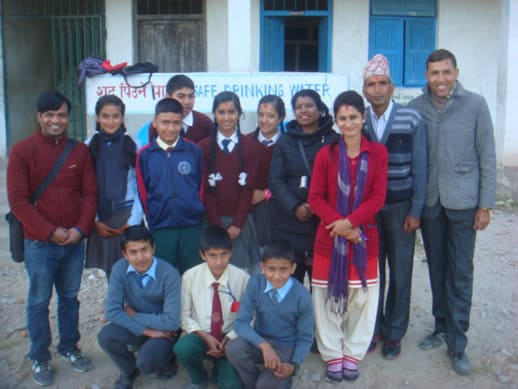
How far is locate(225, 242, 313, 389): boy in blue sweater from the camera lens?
3.00 m

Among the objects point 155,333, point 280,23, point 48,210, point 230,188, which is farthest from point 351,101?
point 280,23

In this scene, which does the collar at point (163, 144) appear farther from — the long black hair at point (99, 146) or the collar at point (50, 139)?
the collar at point (50, 139)

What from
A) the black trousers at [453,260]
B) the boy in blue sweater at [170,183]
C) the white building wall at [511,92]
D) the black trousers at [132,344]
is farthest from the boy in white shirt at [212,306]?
the white building wall at [511,92]

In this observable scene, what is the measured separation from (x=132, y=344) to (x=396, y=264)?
1.65 m

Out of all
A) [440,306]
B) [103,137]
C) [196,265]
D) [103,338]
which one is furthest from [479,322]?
[103,137]

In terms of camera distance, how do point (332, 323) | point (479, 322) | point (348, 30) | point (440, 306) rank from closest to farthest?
point (332, 323)
point (440, 306)
point (479, 322)
point (348, 30)

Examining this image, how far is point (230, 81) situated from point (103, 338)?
4458 millimetres

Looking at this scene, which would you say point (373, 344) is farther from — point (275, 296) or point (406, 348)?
point (275, 296)

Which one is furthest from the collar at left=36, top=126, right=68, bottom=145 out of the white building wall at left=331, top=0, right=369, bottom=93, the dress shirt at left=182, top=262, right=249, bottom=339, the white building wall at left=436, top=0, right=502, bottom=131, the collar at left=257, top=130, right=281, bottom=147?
the white building wall at left=436, top=0, right=502, bottom=131

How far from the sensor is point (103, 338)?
10.1 ft

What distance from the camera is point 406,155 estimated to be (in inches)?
128

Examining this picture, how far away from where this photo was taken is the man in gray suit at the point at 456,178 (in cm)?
322

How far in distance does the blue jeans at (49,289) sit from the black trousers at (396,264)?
1.86 m

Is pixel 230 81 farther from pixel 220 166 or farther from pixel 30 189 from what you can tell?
pixel 30 189
